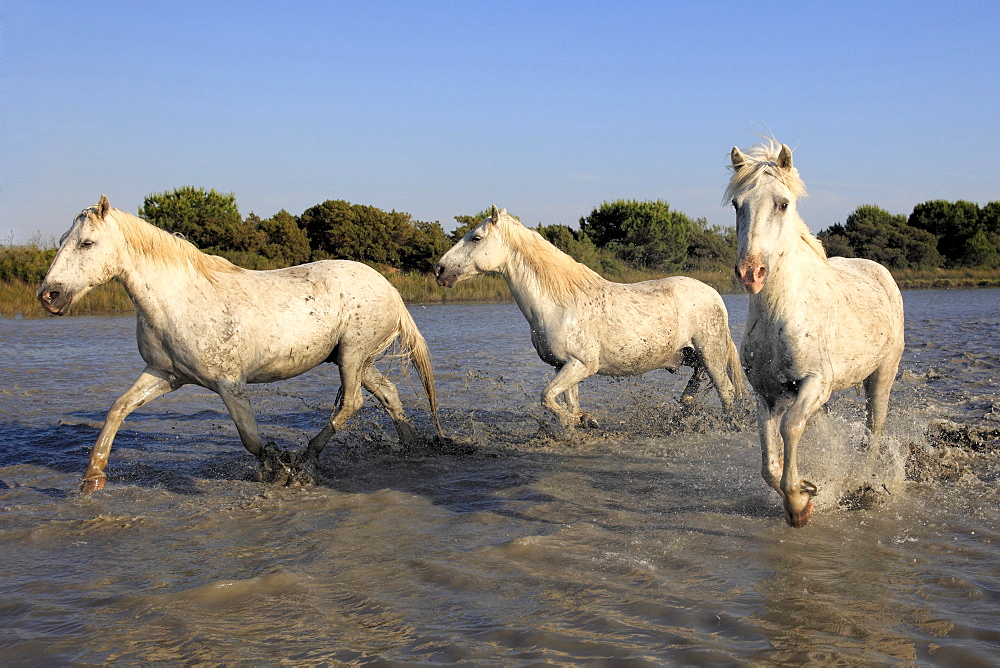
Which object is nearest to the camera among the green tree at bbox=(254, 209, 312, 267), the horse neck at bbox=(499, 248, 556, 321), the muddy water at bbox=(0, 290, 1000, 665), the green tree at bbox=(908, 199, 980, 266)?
the muddy water at bbox=(0, 290, 1000, 665)

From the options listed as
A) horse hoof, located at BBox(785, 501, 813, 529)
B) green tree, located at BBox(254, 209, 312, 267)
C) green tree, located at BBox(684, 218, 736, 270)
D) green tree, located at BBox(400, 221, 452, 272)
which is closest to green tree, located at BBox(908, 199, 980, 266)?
green tree, located at BBox(684, 218, 736, 270)

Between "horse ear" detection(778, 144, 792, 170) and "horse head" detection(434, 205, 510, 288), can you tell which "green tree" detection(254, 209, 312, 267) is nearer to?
"horse head" detection(434, 205, 510, 288)

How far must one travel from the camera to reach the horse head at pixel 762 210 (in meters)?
3.98

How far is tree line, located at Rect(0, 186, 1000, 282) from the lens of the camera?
34.0m

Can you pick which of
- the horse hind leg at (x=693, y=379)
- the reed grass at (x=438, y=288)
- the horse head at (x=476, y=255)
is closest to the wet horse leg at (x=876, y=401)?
the horse hind leg at (x=693, y=379)

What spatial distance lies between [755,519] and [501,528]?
5.04ft

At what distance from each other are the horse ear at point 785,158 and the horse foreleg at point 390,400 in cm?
409

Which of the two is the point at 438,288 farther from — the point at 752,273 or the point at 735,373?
the point at 752,273

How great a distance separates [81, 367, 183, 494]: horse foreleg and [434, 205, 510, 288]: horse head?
2757 mm

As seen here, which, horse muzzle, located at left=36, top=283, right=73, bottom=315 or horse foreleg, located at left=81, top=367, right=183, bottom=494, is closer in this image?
horse muzzle, located at left=36, top=283, right=73, bottom=315

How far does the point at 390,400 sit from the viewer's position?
284 inches

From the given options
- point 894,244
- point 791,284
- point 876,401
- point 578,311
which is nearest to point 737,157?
point 791,284

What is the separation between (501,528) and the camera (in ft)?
15.5

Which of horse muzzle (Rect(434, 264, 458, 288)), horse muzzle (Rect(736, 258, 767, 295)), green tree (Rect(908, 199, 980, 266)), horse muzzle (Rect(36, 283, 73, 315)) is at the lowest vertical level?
horse muzzle (Rect(36, 283, 73, 315))
